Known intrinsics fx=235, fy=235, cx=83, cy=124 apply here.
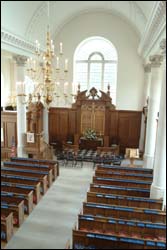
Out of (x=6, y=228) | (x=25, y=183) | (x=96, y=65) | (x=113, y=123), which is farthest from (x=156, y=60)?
(x=6, y=228)

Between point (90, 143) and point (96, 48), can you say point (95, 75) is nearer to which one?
point (96, 48)

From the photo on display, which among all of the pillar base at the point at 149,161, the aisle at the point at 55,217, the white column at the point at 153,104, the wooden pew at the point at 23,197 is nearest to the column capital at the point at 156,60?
the white column at the point at 153,104

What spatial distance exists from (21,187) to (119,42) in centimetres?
1127

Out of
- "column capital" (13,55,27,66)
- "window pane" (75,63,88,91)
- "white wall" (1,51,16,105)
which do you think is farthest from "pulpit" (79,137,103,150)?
"column capital" (13,55,27,66)

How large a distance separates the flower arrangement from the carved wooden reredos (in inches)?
10.6

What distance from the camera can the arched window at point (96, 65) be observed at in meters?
16.1

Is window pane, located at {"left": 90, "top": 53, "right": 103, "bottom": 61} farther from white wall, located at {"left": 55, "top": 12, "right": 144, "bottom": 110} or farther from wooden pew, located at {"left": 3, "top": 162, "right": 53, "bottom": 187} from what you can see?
wooden pew, located at {"left": 3, "top": 162, "right": 53, "bottom": 187}

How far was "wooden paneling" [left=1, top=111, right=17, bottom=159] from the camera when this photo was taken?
44.0ft

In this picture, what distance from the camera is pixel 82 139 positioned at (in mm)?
15664

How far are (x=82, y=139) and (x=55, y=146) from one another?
6.53 ft

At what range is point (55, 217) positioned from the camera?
25.8 ft

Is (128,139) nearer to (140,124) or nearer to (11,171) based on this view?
(140,124)

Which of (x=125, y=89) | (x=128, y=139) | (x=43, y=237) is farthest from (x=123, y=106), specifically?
(x=43, y=237)

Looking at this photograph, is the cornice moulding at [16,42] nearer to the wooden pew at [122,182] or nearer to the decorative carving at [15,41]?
the decorative carving at [15,41]
